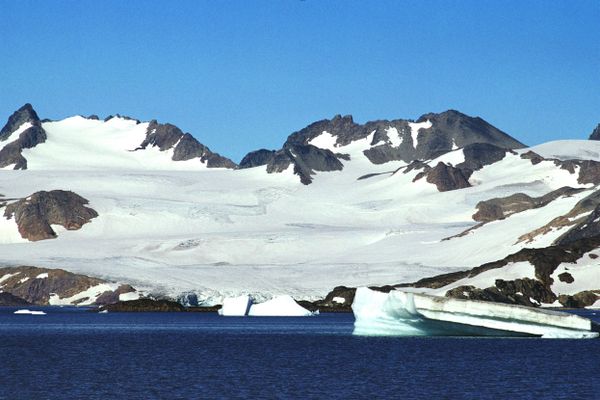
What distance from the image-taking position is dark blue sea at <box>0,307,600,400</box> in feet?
212

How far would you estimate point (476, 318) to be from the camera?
311 feet

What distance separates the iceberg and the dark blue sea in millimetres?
1178

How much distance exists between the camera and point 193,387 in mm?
66938

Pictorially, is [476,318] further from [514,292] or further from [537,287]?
[537,287]

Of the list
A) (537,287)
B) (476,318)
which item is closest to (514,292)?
(537,287)

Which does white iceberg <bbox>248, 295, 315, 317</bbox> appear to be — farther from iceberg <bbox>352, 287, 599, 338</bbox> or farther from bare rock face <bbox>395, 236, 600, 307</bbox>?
iceberg <bbox>352, 287, 599, 338</bbox>

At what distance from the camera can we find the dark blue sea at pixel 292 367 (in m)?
64.8

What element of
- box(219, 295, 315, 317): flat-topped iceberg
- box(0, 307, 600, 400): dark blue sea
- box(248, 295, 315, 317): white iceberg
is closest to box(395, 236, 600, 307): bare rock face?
box(248, 295, 315, 317): white iceberg

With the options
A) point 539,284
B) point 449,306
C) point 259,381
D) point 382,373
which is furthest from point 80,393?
point 539,284

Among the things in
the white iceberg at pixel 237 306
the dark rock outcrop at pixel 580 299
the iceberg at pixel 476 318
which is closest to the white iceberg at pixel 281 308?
the white iceberg at pixel 237 306

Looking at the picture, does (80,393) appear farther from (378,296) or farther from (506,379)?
(378,296)

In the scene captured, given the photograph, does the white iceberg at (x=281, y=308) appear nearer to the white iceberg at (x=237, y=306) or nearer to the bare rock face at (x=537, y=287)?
the white iceberg at (x=237, y=306)

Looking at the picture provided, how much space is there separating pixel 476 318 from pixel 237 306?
8564 cm

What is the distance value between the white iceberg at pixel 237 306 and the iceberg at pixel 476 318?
77.5 meters
